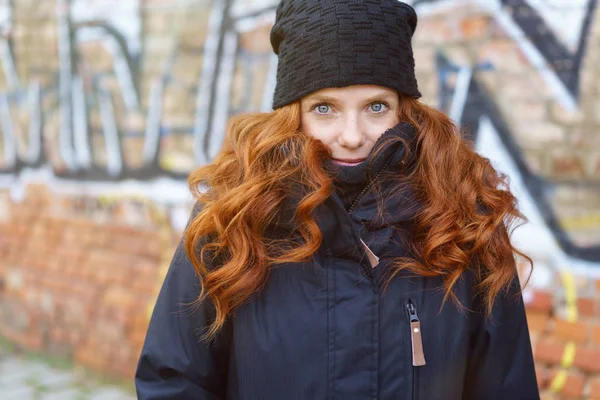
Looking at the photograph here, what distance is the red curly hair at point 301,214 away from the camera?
4.69ft

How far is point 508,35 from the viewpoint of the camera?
8.65 ft

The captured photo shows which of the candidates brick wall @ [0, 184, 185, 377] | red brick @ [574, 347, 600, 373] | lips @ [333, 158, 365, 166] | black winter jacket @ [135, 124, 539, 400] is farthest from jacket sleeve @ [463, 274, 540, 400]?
brick wall @ [0, 184, 185, 377]

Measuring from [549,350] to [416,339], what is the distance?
1.46m

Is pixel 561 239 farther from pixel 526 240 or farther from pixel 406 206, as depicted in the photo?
pixel 406 206

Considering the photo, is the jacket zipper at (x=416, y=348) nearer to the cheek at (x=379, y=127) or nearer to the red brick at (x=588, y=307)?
the cheek at (x=379, y=127)

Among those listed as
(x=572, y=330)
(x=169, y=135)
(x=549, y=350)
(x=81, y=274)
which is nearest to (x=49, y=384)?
(x=81, y=274)

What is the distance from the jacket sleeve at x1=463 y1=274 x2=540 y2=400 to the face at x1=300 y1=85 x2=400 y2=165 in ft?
1.62

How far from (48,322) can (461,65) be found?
3.07 metres

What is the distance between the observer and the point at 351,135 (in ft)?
4.74

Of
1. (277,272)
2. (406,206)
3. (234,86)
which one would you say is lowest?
(277,272)

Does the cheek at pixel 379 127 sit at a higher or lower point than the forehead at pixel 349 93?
lower

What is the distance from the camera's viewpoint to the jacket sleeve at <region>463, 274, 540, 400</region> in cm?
148

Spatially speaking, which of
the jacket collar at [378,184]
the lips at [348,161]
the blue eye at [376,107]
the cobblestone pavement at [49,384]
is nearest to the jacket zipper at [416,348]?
the jacket collar at [378,184]

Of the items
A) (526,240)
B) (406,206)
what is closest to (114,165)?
(526,240)
